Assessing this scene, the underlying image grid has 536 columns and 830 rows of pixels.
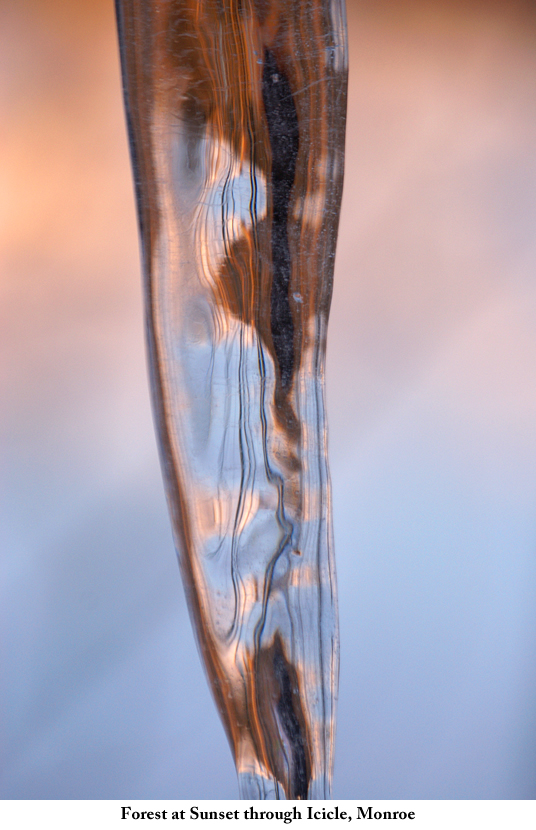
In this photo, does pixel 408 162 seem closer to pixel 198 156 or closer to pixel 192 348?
pixel 198 156

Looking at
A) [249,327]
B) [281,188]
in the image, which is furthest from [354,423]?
[281,188]

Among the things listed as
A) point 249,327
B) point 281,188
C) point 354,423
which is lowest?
point 354,423

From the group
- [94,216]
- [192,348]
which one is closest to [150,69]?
[94,216]

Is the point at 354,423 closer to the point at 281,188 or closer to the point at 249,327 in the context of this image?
the point at 249,327
